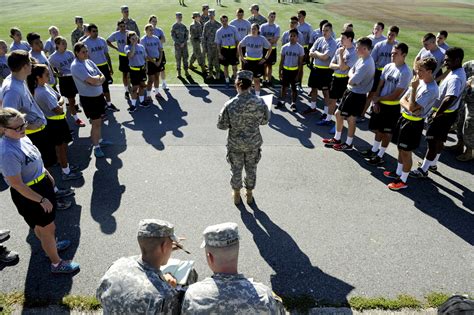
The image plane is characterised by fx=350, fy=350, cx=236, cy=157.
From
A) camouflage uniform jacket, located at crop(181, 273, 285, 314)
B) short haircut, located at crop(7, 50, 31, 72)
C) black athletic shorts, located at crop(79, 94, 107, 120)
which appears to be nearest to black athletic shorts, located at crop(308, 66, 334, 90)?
black athletic shorts, located at crop(79, 94, 107, 120)

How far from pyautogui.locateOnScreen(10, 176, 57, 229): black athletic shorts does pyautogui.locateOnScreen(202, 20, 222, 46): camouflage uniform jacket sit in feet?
32.1

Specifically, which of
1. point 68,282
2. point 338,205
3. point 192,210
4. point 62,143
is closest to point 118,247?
point 68,282

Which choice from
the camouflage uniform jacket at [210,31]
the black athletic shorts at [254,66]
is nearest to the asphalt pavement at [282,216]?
the black athletic shorts at [254,66]

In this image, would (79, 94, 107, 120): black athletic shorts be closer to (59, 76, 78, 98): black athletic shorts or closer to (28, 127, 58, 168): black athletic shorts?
(28, 127, 58, 168): black athletic shorts

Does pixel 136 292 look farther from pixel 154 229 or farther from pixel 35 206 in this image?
pixel 35 206

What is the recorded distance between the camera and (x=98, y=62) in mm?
9797

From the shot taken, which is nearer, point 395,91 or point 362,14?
point 395,91

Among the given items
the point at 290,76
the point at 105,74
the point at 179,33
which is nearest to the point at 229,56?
the point at 179,33

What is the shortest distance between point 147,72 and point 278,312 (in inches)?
372

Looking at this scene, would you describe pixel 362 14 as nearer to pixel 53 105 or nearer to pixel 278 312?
pixel 53 105

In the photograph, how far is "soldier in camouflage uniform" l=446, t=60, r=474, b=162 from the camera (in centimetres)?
693

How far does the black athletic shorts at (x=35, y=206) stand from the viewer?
4.10 metres

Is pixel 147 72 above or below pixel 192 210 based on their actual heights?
above

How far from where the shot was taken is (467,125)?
7016 millimetres
